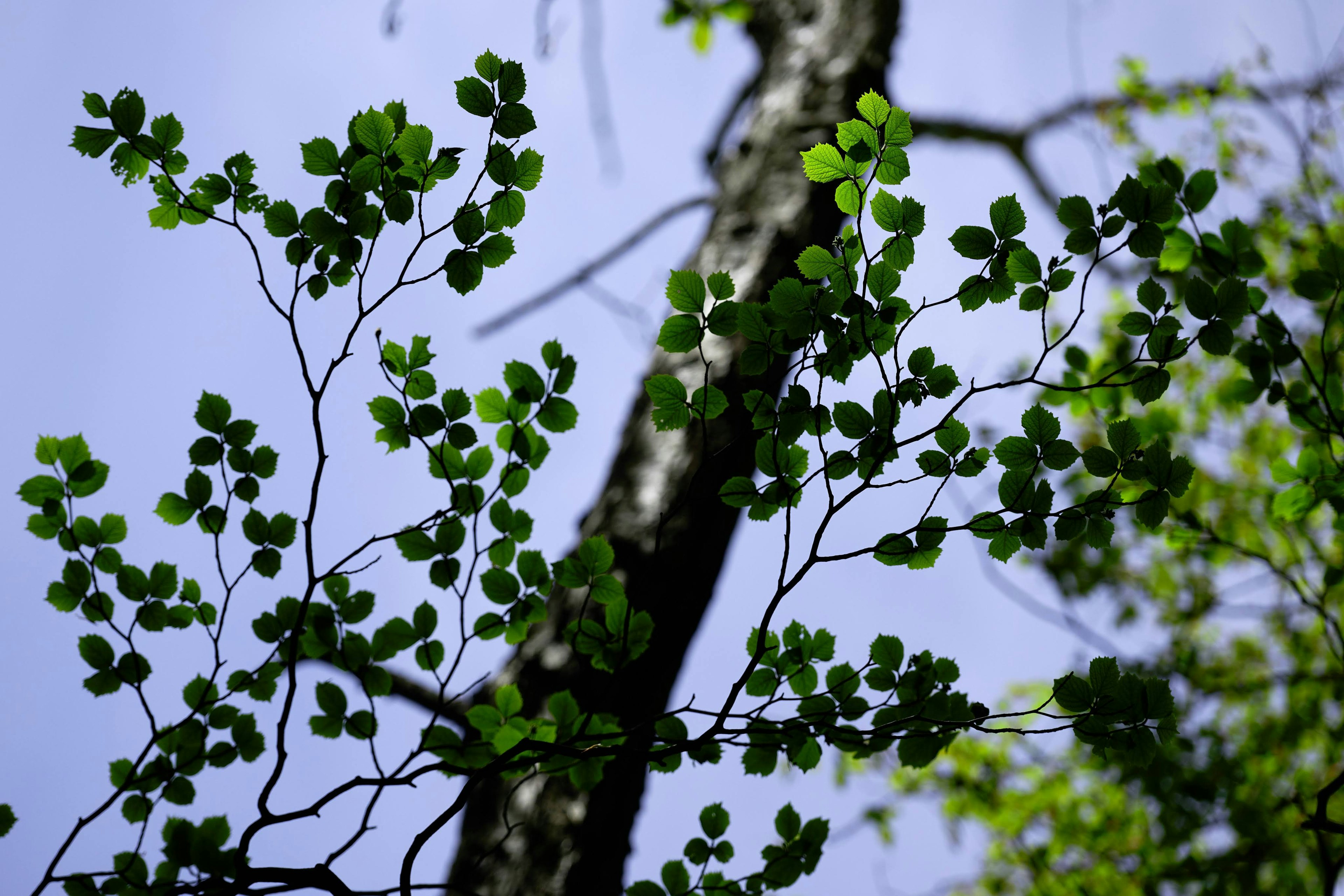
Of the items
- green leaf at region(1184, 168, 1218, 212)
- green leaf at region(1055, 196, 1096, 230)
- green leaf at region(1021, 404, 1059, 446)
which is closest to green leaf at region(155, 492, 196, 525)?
green leaf at region(1021, 404, 1059, 446)

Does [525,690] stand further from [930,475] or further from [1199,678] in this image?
[1199,678]

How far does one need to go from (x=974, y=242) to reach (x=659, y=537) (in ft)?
1.87

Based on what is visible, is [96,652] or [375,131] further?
[96,652]

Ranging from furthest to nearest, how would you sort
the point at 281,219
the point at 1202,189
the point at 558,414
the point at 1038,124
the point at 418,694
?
the point at 1038,124 < the point at 418,694 < the point at 1202,189 < the point at 558,414 < the point at 281,219

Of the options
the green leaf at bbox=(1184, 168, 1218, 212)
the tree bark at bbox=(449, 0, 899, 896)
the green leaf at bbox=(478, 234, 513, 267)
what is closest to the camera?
the green leaf at bbox=(478, 234, 513, 267)

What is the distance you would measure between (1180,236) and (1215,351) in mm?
577

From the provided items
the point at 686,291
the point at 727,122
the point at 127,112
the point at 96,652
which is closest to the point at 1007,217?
the point at 686,291

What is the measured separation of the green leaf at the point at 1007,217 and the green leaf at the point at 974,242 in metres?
0.01

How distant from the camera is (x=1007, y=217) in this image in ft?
3.16

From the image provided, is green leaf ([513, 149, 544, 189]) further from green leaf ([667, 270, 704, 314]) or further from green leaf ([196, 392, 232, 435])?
green leaf ([196, 392, 232, 435])

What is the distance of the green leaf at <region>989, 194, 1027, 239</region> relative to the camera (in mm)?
951

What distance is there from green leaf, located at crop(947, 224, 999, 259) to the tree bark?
1.12 ft

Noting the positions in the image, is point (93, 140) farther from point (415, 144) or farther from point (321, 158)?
point (415, 144)

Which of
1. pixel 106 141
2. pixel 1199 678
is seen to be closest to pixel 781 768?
pixel 1199 678
